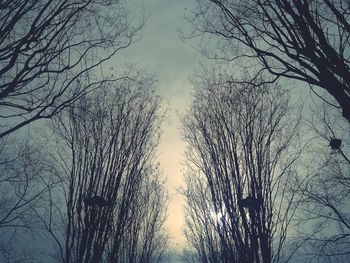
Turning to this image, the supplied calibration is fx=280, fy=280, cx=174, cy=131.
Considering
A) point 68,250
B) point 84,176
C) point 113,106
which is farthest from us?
point 68,250

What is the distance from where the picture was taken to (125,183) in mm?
8484

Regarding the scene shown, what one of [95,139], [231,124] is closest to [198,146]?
[231,124]

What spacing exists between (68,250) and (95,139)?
499 centimetres

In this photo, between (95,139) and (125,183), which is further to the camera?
(125,183)

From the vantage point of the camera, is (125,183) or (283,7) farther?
(125,183)

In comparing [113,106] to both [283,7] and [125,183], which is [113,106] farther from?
[283,7]

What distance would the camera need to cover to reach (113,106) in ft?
27.3

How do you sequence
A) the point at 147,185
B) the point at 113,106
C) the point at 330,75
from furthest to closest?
the point at 147,185, the point at 113,106, the point at 330,75

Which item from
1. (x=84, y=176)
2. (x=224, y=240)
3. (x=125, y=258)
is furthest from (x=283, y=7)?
(x=125, y=258)

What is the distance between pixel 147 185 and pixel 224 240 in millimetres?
5839

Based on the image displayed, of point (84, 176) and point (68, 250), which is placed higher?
point (84, 176)

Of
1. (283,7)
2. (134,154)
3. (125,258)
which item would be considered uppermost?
(283,7)

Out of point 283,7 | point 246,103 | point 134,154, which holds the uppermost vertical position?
point 246,103

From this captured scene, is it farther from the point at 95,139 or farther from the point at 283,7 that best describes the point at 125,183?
the point at 283,7
